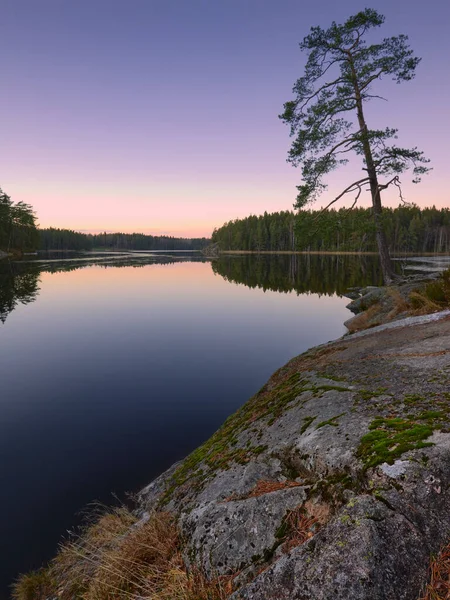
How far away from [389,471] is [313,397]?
299cm

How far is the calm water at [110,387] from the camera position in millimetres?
7363

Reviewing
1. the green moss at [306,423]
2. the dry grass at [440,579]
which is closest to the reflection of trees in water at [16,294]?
the green moss at [306,423]

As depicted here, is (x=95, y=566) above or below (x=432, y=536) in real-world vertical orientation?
below

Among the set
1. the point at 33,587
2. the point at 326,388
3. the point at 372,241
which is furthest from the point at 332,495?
the point at 372,241

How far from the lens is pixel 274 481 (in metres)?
4.14

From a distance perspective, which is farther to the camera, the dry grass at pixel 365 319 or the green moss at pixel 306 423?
the dry grass at pixel 365 319

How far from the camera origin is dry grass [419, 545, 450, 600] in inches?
88.7

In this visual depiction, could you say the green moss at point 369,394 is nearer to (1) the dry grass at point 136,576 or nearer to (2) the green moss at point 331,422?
(2) the green moss at point 331,422

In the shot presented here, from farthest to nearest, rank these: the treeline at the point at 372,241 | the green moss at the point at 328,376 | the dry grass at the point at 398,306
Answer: the treeline at the point at 372,241, the dry grass at the point at 398,306, the green moss at the point at 328,376

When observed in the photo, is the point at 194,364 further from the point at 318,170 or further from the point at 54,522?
the point at 318,170

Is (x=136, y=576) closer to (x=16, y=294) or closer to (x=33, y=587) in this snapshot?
(x=33, y=587)

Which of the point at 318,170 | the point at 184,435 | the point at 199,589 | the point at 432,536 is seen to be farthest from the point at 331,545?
the point at 318,170

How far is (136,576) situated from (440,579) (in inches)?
118

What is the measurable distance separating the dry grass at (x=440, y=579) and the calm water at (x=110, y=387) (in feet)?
21.5
